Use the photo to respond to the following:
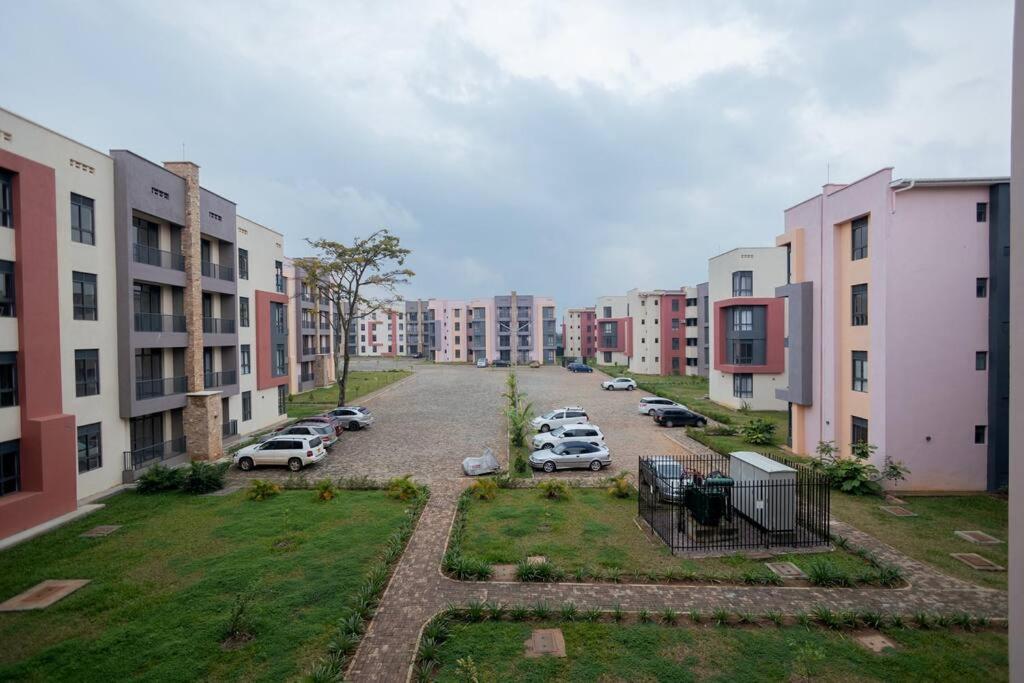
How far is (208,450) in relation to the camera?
23094 millimetres

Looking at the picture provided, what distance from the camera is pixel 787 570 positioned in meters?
12.6

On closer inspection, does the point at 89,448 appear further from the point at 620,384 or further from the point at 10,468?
the point at 620,384

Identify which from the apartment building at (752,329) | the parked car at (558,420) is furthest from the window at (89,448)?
the apartment building at (752,329)

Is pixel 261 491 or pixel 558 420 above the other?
pixel 558 420

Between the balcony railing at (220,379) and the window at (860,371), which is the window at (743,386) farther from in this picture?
the balcony railing at (220,379)

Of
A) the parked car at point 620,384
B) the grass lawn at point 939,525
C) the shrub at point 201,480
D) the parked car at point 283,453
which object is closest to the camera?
the grass lawn at point 939,525

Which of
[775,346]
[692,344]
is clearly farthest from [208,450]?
[692,344]

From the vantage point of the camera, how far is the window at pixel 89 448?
18.2 meters

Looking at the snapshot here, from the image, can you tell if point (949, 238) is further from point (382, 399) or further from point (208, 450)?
point (382, 399)

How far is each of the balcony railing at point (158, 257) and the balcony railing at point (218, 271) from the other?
7.31ft

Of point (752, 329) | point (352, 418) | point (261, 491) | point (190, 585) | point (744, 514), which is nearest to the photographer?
point (190, 585)

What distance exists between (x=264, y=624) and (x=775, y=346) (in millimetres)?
39533

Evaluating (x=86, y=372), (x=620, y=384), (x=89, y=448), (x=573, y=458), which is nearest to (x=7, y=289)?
(x=86, y=372)

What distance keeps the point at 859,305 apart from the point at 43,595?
92.5 ft
